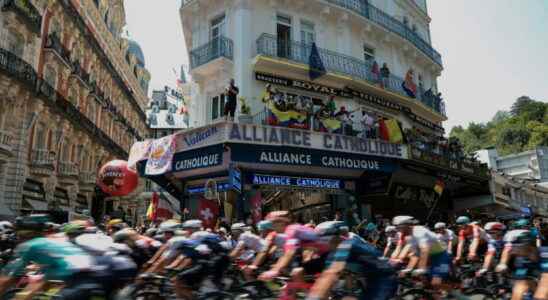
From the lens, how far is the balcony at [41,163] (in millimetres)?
25094

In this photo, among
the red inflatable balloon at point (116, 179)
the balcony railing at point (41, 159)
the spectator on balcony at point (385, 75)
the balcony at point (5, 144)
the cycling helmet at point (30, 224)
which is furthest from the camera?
the balcony railing at point (41, 159)

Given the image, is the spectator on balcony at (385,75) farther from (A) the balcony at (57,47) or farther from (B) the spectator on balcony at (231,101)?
(A) the balcony at (57,47)

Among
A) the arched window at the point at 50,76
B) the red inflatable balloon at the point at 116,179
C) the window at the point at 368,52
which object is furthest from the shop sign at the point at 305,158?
the arched window at the point at 50,76

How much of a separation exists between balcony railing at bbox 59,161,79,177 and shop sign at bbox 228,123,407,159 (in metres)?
18.4

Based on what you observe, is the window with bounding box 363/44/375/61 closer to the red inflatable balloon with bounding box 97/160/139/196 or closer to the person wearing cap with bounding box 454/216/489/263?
the person wearing cap with bounding box 454/216/489/263

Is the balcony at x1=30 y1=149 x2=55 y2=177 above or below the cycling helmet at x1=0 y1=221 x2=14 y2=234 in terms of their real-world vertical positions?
above

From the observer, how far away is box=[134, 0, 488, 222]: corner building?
16.6m

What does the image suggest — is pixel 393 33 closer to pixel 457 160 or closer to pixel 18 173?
pixel 457 160

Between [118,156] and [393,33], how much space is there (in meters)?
28.7

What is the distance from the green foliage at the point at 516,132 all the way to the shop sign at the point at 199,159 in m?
61.1

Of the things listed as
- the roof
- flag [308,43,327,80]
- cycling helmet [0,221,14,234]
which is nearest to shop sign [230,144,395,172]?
flag [308,43,327,80]

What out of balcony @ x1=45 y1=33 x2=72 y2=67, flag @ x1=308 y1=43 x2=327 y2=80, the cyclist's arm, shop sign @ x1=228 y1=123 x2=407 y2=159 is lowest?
the cyclist's arm

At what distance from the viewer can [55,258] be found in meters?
5.31

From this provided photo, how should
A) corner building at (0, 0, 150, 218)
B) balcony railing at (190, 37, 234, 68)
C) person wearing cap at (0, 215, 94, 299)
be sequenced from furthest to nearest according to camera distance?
corner building at (0, 0, 150, 218) < balcony railing at (190, 37, 234, 68) < person wearing cap at (0, 215, 94, 299)
